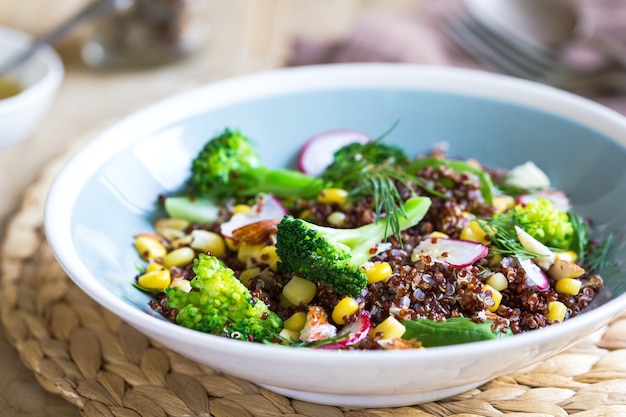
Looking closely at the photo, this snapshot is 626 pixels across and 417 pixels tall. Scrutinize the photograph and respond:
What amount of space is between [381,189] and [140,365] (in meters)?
1.09

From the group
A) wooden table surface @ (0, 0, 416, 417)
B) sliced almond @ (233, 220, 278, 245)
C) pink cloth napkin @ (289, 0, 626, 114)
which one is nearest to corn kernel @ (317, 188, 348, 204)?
sliced almond @ (233, 220, 278, 245)

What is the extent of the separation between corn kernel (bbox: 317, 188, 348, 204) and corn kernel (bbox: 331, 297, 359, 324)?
2.08ft

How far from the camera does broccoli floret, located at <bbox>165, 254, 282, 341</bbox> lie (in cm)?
236

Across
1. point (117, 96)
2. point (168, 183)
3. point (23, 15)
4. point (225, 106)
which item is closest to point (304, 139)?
point (225, 106)

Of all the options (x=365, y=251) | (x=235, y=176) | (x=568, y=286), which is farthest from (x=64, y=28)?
(x=568, y=286)

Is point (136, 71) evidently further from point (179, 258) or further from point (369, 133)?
point (179, 258)

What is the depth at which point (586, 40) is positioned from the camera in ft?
15.5

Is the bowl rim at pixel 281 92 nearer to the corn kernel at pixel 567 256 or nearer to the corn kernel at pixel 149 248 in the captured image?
the corn kernel at pixel 149 248

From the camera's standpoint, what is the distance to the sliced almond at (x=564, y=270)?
8.75 feet

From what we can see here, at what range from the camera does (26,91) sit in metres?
4.23

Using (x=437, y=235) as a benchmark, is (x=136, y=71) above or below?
below

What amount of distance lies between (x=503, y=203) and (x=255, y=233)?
1.01 m

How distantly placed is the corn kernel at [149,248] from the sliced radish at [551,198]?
143 cm

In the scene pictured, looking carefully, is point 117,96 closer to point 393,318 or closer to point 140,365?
point 140,365
